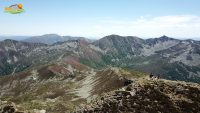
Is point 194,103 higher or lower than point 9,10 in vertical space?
lower

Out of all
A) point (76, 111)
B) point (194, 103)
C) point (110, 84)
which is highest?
point (194, 103)

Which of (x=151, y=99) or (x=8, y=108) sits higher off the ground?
(x=151, y=99)

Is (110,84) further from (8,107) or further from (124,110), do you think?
(124,110)

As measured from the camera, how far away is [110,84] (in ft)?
413

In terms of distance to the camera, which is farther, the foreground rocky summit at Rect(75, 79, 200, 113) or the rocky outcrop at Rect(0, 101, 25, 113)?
the rocky outcrop at Rect(0, 101, 25, 113)

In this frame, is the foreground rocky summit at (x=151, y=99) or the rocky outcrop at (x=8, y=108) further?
the rocky outcrop at (x=8, y=108)

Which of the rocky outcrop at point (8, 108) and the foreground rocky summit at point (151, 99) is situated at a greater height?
the foreground rocky summit at point (151, 99)

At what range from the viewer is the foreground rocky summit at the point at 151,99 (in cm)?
4009

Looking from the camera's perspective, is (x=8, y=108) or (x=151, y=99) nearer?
(x=151, y=99)

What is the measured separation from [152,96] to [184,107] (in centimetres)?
499

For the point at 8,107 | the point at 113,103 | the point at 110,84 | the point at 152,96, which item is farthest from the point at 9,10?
the point at 110,84

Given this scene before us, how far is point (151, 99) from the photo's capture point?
41.8m

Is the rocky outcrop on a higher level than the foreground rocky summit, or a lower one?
lower

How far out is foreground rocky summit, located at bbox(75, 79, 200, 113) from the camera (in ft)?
132
